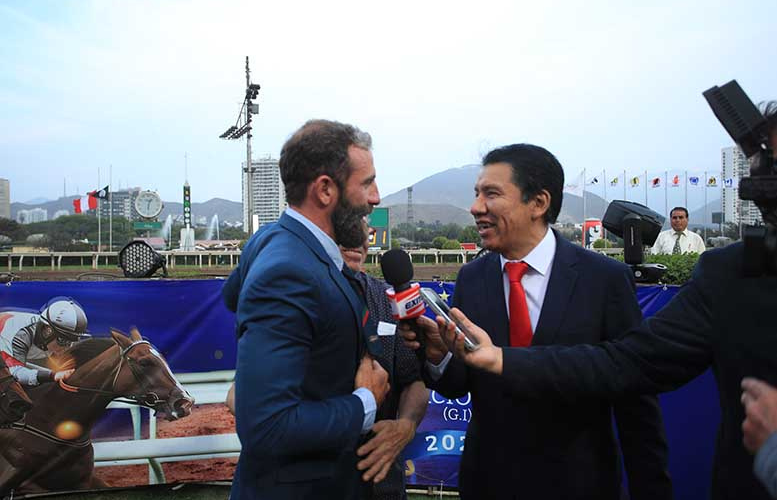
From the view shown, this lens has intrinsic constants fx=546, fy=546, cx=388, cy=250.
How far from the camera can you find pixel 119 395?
4742mm

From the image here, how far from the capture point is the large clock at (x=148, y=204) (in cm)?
4675

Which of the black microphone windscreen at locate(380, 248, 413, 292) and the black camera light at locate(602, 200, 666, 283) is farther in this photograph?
the black camera light at locate(602, 200, 666, 283)

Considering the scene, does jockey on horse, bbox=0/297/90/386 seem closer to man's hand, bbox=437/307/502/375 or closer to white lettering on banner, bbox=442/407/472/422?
white lettering on banner, bbox=442/407/472/422

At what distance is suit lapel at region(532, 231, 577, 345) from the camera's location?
7.60 feet

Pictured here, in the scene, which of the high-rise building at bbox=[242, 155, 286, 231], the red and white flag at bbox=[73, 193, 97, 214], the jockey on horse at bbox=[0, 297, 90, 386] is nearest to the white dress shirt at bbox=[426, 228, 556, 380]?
the jockey on horse at bbox=[0, 297, 90, 386]

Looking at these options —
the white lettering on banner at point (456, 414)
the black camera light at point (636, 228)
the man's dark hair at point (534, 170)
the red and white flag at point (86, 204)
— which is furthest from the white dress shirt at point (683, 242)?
the red and white flag at point (86, 204)

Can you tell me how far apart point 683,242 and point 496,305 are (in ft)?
27.9

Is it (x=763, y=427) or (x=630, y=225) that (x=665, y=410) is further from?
(x=763, y=427)

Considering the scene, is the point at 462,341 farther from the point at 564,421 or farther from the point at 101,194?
the point at 101,194

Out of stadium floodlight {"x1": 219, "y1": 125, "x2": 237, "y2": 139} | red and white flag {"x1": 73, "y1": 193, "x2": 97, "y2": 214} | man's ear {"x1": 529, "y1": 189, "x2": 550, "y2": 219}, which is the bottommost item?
man's ear {"x1": 529, "y1": 189, "x2": 550, "y2": 219}

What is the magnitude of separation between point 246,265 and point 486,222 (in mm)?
1148

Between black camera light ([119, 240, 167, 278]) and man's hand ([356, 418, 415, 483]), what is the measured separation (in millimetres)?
3675

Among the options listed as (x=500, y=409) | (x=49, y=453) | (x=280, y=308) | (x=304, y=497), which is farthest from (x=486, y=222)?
(x=49, y=453)

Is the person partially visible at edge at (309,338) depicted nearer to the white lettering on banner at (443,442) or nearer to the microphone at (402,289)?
the microphone at (402,289)
